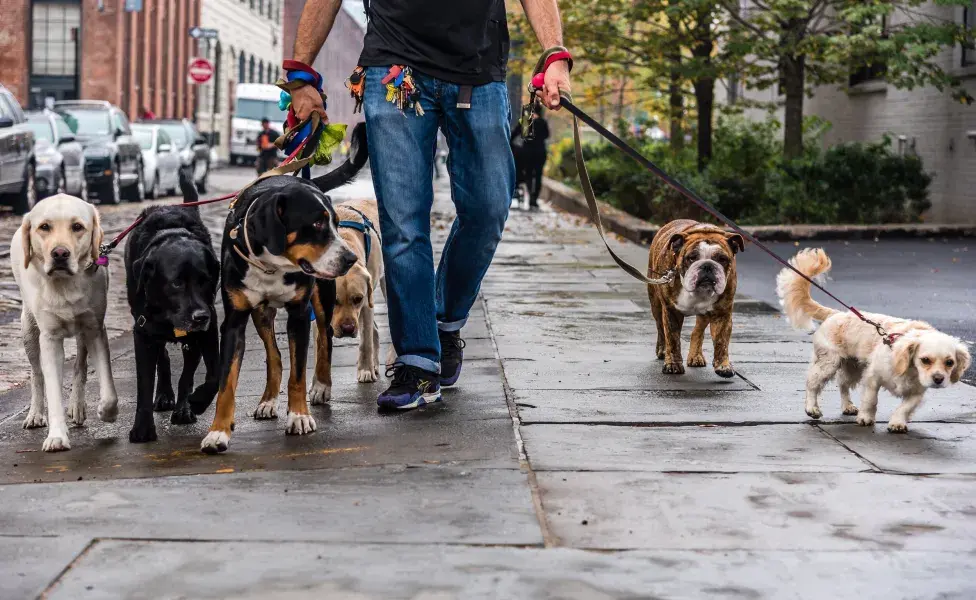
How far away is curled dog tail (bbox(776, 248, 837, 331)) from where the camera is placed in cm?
596

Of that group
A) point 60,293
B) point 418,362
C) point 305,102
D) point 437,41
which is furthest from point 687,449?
point 60,293

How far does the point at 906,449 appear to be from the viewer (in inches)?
189

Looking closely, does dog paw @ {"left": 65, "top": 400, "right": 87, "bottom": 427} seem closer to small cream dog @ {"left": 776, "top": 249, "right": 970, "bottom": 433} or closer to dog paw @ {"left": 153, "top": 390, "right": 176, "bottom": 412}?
dog paw @ {"left": 153, "top": 390, "right": 176, "bottom": 412}

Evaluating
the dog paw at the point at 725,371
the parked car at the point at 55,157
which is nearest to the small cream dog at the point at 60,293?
the dog paw at the point at 725,371

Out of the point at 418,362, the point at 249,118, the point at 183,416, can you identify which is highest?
the point at 249,118

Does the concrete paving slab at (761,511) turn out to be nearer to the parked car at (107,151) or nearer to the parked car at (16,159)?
the parked car at (16,159)

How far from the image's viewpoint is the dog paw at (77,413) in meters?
5.40

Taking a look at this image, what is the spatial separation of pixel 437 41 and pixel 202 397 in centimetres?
172

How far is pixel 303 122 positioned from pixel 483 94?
30.0 inches

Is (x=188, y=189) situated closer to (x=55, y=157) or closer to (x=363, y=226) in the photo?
(x=363, y=226)

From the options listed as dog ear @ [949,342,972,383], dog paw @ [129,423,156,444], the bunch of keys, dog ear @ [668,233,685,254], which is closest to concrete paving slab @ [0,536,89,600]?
dog paw @ [129,423,156,444]

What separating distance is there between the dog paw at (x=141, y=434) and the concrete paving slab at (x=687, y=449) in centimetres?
136

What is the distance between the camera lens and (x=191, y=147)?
3009cm

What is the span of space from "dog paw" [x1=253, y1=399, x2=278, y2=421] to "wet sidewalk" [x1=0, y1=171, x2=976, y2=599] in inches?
1.9
